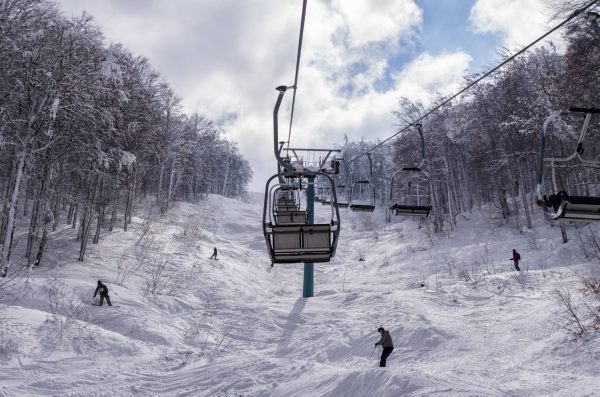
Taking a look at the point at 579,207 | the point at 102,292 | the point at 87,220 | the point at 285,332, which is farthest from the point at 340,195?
the point at 579,207

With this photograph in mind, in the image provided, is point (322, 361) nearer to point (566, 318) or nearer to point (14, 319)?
point (566, 318)

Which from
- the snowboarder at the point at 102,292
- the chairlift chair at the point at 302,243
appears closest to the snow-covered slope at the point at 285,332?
the snowboarder at the point at 102,292

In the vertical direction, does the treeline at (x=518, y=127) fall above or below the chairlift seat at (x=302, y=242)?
above

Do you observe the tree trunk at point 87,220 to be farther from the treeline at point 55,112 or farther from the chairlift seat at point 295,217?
the chairlift seat at point 295,217

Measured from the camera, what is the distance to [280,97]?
6184mm

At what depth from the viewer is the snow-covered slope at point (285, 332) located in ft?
24.5

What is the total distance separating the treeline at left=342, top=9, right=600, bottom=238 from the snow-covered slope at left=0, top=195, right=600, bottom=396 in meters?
4.58

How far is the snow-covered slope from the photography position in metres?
7.46

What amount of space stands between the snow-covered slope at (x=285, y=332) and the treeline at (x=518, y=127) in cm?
458

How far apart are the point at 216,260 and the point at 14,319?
14.6 m

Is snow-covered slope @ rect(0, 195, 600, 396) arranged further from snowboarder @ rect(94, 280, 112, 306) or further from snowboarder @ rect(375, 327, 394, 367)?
snowboarder @ rect(94, 280, 112, 306)

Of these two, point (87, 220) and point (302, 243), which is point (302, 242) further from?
point (87, 220)

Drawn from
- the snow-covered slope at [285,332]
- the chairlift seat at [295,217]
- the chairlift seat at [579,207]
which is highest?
the chairlift seat at [295,217]

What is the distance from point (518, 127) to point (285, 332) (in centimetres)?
1965
